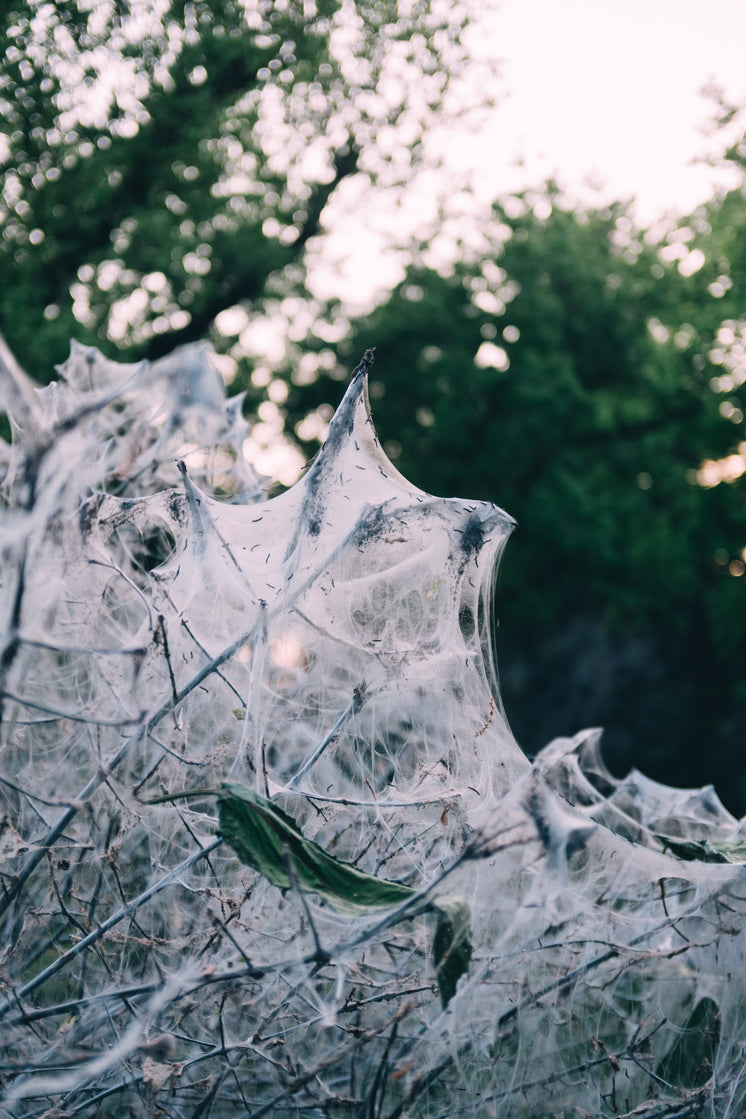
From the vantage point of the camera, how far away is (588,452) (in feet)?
50.4

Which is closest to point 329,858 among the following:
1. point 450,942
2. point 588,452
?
point 450,942

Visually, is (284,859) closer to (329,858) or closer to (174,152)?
(329,858)

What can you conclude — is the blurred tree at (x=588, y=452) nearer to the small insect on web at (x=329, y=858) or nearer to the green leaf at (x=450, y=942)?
the small insect on web at (x=329, y=858)

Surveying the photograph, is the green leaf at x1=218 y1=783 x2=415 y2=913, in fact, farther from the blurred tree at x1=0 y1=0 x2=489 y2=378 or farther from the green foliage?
the blurred tree at x1=0 y1=0 x2=489 y2=378

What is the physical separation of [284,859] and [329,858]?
0.21m

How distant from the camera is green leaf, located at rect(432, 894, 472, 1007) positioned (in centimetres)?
183

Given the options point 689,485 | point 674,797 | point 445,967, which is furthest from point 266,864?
point 689,485

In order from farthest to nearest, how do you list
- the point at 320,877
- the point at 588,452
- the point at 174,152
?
the point at 588,452
the point at 174,152
the point at 320,877

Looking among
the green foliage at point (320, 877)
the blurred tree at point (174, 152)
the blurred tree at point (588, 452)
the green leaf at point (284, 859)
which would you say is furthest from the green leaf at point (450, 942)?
the blurred tree at point (588, 452)

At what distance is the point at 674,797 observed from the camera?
4137 millimetres

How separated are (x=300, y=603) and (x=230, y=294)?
34.6ft

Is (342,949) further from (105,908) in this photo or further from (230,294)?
(230,294)

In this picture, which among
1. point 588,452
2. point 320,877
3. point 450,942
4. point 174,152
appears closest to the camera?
point 450,942

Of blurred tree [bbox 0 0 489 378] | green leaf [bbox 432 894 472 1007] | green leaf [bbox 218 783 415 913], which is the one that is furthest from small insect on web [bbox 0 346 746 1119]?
blurred tree [bbox 0 0 489 378]
